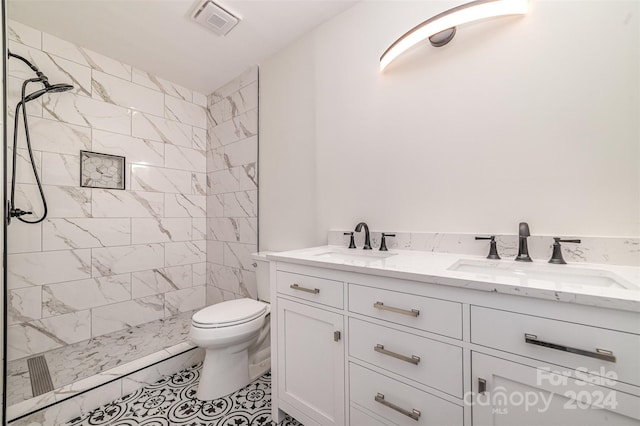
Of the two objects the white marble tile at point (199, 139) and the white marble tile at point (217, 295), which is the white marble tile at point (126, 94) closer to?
the white marble tile at point (199, 139)

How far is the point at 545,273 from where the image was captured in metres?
0.94

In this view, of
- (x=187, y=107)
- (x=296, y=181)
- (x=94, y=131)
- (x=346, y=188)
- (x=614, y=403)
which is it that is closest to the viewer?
(x=614, y=403)

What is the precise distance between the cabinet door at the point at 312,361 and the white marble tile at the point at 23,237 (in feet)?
6.12

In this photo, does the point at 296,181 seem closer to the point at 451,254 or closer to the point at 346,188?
the point at 346,188

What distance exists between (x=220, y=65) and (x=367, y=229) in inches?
77.2

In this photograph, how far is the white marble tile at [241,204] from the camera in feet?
7.36

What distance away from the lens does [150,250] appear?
7.68ft

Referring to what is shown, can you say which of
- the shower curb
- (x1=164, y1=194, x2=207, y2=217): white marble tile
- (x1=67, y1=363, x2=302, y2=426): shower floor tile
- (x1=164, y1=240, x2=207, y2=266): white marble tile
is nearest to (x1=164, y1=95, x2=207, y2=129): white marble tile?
(x1=164, y1=194, x2=207, y2=217): white marble tile

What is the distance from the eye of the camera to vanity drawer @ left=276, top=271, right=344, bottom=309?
1.06 metres

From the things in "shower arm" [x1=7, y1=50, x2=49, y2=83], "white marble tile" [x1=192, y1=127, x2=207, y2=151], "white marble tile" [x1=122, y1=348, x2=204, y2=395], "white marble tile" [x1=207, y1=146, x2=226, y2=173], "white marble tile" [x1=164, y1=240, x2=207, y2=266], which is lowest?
"white marble tile" [x1=122, y1=348, x2=204, y2=395]

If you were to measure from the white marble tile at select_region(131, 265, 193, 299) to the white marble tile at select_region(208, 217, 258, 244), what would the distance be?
0.42 m

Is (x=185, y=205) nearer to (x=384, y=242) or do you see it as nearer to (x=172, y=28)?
(x=172, y=28)

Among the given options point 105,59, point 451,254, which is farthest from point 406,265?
point 105,59

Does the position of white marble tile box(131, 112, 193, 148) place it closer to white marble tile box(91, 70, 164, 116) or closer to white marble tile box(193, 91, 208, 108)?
white marble tile box(91, 70, 164, 116)
